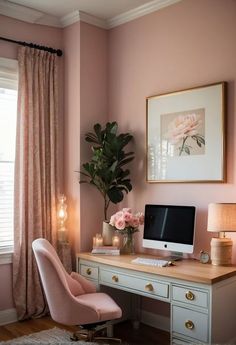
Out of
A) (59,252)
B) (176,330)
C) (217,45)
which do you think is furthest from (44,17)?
(176,330)

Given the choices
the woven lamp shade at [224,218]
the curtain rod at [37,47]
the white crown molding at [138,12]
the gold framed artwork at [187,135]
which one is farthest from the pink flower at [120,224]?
the white crown molding at [138,12]

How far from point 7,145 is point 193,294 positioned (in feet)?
7.16

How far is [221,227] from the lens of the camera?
118 inches

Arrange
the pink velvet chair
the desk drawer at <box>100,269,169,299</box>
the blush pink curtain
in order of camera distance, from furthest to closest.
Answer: the blush pink curtain < the desk drawer at <box>100,269,169,299</box> < the pink velvet chair

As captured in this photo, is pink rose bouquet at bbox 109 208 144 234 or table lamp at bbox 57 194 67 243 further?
table lamp at bbox 57 194 67 243

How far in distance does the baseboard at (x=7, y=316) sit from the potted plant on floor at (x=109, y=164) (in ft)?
3.58

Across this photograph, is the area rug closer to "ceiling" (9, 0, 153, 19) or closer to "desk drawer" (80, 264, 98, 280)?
"desk drawer" (80, 264, 98, 280)

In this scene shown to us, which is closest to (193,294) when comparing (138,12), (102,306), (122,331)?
(102,306)

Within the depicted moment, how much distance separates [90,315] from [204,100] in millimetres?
1924

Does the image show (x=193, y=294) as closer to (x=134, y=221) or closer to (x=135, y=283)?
(x=135, y=283)

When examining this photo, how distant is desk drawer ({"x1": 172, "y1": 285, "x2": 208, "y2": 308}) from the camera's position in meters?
2.75

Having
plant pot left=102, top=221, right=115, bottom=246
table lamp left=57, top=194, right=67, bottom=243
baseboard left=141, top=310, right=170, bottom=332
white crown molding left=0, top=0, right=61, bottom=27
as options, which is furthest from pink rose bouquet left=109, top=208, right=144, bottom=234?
white crown molding left=0, top=0, right=61, bottom=27

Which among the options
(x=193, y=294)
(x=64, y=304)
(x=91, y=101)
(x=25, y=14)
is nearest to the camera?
(x=193, y=294)

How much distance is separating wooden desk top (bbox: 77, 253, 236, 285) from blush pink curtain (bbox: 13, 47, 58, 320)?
2.35 feet
